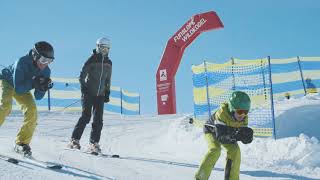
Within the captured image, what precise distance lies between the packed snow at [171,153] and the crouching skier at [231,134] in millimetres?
929

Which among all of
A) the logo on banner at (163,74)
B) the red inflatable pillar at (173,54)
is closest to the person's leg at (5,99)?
the red inflatable pillar at (173,54)

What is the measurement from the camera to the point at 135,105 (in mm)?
26406

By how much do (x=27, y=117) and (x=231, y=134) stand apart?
2.95 m

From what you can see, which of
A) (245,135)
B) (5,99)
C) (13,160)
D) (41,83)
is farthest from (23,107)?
(245,135)

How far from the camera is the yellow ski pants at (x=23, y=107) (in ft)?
25.6

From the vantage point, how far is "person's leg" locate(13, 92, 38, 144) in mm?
7791

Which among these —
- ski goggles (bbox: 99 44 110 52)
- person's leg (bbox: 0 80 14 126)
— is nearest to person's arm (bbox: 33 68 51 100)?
person's leg (bbox: 0 80 14 126)

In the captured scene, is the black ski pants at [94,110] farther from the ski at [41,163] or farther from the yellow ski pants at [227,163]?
the yellow ski pants at [227,163]

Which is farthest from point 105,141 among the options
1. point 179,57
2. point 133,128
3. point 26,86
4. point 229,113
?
point 179,57

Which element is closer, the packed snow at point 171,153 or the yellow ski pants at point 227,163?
the yellow ski pants at point 227,163

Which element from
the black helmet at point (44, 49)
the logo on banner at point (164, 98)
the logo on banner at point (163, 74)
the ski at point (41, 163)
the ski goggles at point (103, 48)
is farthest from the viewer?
the logo on banner at point (163, 74)

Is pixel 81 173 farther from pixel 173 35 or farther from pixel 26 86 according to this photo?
pixel 173 35

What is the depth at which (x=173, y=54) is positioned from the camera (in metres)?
22.4

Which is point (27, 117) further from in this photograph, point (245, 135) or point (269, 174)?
point (269, 174)
